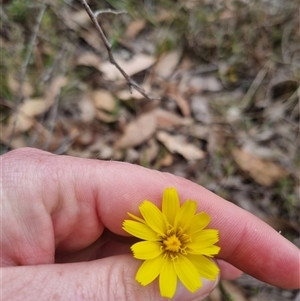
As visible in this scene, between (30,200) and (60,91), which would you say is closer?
(30,200)

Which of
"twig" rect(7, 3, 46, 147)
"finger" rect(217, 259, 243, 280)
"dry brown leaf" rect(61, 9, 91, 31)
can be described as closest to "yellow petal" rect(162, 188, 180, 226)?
"finger" rect(217, 259, 243, 280)

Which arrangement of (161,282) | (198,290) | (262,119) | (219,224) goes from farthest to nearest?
(262,119), (219,224), (198,290), (161,282)

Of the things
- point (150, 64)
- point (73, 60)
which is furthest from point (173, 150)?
point (73, 60)

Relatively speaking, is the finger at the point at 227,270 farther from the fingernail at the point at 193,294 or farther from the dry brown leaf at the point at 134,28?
the dry brown leaf at the point at 134,28

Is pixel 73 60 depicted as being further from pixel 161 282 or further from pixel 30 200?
pixel 161 282

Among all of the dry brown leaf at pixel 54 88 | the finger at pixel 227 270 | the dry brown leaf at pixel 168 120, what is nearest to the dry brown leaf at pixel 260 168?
the dry brown leaf at pixel 168 120

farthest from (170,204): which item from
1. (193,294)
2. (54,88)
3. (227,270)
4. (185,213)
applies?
(54,88)
